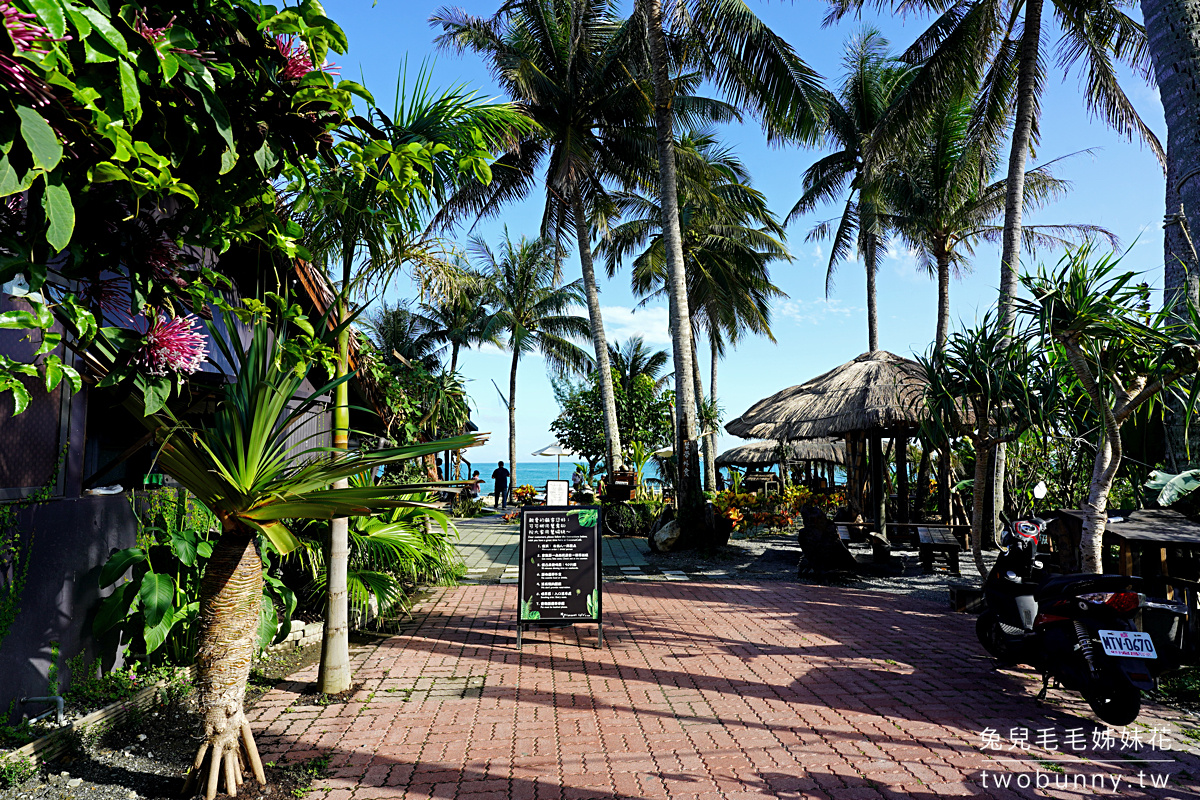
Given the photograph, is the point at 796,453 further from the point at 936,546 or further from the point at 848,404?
the point at 936,546

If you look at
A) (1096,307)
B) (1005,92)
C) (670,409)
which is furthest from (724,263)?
(1096,307)

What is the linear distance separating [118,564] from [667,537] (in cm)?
903

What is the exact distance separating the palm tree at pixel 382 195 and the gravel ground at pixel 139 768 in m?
0.92

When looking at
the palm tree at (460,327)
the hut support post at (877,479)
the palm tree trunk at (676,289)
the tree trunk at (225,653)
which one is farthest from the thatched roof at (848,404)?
the palm tree at (460,327)

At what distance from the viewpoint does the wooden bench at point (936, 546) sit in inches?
356

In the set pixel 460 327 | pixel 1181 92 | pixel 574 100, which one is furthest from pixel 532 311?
pixel 1181 92

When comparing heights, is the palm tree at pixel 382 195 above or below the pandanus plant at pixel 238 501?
above

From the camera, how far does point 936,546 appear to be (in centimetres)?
908

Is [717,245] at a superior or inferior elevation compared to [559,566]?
superior

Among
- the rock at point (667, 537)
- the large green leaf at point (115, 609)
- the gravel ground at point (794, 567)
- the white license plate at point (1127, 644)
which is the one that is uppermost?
the large green leaf at point (115, 609)

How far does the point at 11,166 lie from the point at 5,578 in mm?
2535

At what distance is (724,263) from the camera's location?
2333 cm

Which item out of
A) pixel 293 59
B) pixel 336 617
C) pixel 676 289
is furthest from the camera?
pixel 676 289

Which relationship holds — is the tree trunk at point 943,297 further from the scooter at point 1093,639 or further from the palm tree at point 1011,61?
the scooter at point 1093,639
